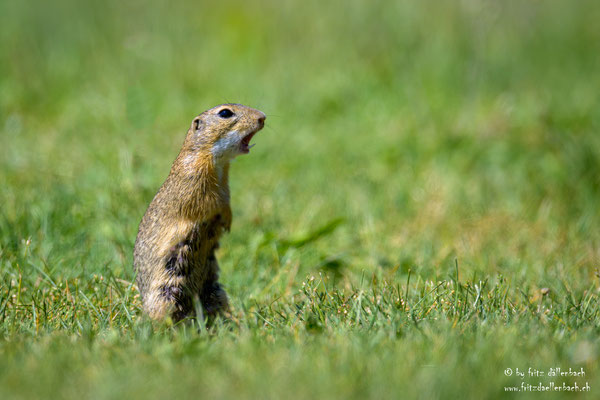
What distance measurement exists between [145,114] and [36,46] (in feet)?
6.87

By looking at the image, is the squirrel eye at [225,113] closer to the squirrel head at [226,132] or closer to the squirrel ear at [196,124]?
the squirrel head at [226,132]

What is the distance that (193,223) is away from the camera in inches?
129

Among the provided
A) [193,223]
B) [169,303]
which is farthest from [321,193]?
[169,303]

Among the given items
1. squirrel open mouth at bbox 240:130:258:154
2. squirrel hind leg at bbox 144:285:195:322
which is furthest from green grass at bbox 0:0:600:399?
squirrel open mouth at bbox 240:130:258:154

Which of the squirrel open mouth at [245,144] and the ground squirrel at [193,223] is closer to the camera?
the ground squirrel at [193,223]

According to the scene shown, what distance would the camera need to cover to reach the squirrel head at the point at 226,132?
338 cm

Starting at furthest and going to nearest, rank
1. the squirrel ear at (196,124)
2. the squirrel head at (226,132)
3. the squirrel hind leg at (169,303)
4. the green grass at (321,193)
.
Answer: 1. the squirrel ear at (196,124)
2. the squirrel head at (226,132)
3. the squirrel hind leg at (169,303)
4. the green grass at (321,193)

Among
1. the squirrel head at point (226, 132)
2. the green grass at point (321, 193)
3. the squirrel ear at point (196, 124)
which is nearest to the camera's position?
the green grass at point (321, 193)

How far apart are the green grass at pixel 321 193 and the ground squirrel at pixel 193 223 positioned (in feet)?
0.57

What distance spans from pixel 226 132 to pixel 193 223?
461 mm

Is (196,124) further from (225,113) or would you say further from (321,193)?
(321,193)

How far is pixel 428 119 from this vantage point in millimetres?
6348

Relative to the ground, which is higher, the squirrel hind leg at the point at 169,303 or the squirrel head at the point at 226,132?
the squirrel head at the point at 226,132

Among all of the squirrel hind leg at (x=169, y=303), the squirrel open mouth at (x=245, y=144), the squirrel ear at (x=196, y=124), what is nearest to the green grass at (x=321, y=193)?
the squirrel hind leg at (x=169, y=303)
